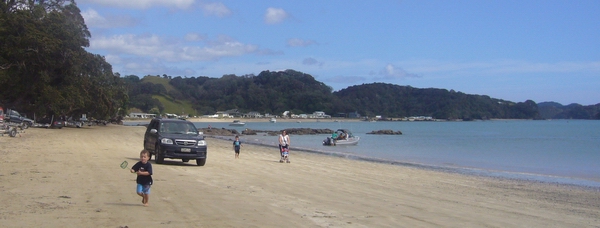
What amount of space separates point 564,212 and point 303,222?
6944mm

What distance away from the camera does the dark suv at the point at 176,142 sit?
17.1 m

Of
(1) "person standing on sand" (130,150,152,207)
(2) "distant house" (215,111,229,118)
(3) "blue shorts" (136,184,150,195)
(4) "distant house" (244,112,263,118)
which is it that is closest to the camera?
(1) "person standing on sand" (130,150,152,207)

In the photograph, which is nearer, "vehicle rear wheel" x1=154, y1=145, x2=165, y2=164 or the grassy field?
"vehicle rear wheel" x1=154, y1=145, x2=165, y2=164

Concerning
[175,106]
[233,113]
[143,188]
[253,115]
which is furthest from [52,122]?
[253,115]

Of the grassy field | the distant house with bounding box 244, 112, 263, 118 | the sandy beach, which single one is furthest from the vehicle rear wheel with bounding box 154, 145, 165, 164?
the distant house with bounding box 244, 112, 263, 118

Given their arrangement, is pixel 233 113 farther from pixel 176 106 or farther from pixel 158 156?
pixel 158 156

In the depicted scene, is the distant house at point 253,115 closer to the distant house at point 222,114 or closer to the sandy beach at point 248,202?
the distant house at point 222,114

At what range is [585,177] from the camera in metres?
24.6

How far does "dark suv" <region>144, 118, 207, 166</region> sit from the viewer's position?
17.1 meters

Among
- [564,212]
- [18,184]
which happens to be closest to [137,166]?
[18,184]

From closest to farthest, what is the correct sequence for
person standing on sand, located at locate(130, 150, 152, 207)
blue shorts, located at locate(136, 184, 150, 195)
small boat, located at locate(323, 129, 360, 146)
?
person standing on sand, located at locate(130, 150, 152, 207)
blue shorts, located at locate(136, 184, 150, 195)
small boat, located at locate(323, 129, 360, 146)

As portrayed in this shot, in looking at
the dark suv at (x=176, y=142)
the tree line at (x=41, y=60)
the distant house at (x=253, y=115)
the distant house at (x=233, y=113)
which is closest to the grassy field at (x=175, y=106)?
the distant house at (x=233, y=113)

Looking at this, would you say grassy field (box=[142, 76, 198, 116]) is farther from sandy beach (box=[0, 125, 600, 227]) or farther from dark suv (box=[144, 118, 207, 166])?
sandy beach (box=[0, 125, 600, 227])

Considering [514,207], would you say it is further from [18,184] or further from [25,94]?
[25,94]
